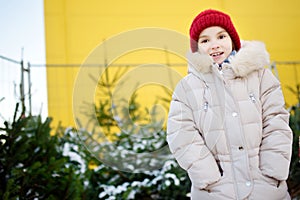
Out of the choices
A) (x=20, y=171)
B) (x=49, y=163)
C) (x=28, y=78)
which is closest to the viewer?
(x=20, y=171)

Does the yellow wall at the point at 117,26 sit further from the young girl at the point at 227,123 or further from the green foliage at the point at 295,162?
the young girl at the point at 227,123

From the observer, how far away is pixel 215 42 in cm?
162

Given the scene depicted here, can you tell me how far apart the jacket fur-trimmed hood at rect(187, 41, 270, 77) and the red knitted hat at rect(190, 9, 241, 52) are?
0.04 meters

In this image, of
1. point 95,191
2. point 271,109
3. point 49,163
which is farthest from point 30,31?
point 271,109

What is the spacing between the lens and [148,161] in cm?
320

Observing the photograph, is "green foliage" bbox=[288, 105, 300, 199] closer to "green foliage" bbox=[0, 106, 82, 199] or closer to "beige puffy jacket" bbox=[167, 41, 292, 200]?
"green foliage" bbox=[0, 106, 82, 199]

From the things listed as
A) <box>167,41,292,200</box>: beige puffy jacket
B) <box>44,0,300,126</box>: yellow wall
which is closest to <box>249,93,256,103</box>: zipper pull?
<box>167,41,292,200</box>: beige puffy jacket

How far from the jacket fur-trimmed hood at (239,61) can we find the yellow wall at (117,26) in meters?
3.15

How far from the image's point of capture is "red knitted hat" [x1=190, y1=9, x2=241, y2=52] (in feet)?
5.25

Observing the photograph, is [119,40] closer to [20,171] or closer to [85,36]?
[20,171]

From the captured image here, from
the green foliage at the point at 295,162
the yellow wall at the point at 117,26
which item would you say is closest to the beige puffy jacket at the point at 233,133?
the green foliage at the point at 295,162

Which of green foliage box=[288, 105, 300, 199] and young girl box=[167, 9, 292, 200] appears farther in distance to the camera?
green foliage box=[288, 105, 300, 199]

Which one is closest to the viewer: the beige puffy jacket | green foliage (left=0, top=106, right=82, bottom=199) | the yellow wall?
the beige puffy jacket

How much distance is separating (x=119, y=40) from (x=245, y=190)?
2.13ft
